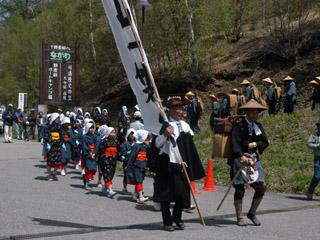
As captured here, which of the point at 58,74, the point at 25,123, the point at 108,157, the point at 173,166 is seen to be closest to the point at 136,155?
the point at 108,157

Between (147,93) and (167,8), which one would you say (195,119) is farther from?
(147,93)

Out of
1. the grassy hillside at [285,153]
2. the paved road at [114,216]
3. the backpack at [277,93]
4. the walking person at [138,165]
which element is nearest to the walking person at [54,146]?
the paved road at [114,216]

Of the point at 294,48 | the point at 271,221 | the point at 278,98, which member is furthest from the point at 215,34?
the point at 271,221

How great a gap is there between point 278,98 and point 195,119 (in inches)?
147

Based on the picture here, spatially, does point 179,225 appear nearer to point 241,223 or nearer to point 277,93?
point 241,223

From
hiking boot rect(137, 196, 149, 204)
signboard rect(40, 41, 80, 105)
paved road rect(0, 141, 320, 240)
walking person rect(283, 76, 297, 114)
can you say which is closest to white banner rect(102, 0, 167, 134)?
paved road rect(0, 141, 320, 240)

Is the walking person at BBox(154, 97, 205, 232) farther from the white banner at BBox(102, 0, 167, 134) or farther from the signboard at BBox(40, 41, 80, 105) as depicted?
the signboard at BBox(40, 41, 80, 105)

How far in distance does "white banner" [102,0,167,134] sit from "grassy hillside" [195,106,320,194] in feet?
19.4

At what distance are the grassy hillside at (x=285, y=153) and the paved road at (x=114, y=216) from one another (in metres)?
0.77

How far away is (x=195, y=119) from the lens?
21.7 meters

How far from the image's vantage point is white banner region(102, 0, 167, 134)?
786 cm

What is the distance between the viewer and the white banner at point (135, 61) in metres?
7.86

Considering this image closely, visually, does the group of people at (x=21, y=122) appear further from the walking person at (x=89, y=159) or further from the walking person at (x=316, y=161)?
the walking person at (x=316, y=161)

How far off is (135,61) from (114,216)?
108 inches
